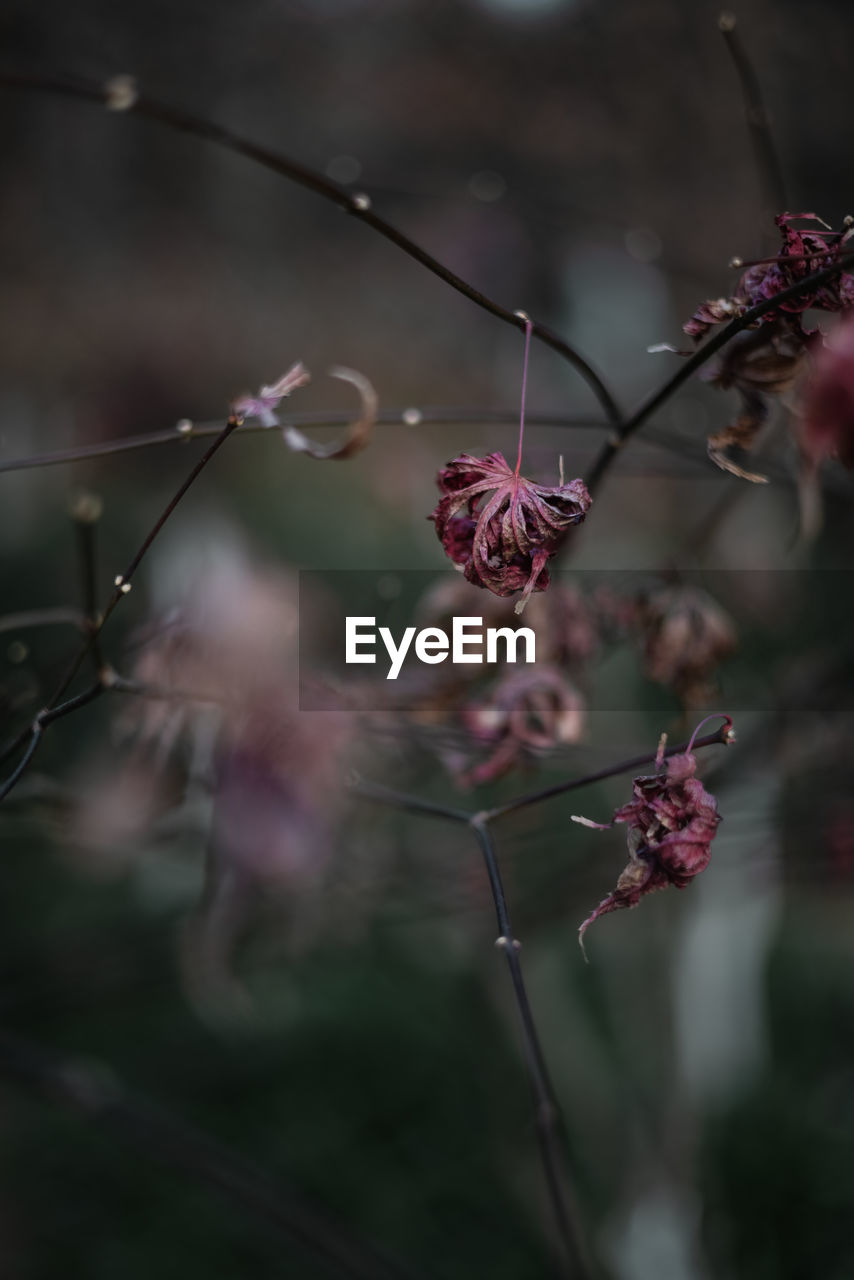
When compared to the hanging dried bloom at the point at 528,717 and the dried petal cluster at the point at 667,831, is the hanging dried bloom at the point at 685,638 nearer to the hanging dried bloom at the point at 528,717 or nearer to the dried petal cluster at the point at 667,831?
the hanging dried bloom at the point at 528,717

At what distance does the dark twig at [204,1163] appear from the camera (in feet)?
1.26

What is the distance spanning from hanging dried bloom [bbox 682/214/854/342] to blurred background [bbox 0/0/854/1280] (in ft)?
0.37

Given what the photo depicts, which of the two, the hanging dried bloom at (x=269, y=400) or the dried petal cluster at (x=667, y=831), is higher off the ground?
the hanging dried bloom at (x=269, y=400)

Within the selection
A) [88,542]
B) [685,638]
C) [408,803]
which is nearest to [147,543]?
[88,542]

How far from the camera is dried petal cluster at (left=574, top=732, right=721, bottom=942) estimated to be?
0.96 ft

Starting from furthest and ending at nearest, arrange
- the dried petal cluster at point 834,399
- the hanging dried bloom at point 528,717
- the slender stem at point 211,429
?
the hanging dried bloom at point 528,717, the slender stem at point 211,429, the dried petal cluster at point 834,399

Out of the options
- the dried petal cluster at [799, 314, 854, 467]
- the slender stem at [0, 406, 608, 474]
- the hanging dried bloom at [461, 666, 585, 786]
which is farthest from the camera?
the hanging dried bloom at [461, 666, 585, 786]

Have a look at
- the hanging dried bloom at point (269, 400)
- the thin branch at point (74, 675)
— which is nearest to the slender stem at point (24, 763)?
the thin branch at point (74, 675)

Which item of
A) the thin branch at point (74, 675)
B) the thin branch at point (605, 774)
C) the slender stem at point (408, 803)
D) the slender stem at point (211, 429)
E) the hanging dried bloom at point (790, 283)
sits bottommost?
the slender stem at point (408, 803)

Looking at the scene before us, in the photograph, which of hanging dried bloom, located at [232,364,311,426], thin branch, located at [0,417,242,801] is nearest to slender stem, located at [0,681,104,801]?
thin branch, located at [0,417,242,801]

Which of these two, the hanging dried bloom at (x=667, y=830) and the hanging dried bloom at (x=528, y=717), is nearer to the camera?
the hanging dried bloom at (x=667, y=830)

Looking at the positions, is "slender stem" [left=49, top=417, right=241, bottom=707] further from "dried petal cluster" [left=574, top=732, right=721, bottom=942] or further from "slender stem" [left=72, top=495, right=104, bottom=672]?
"dried petal cluster" [left=574, top=732, right=721, bottom=942]

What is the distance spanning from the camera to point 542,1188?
1041 mm

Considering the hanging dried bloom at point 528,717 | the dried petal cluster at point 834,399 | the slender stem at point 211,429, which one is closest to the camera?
the dried petal cluster at point 834,399
